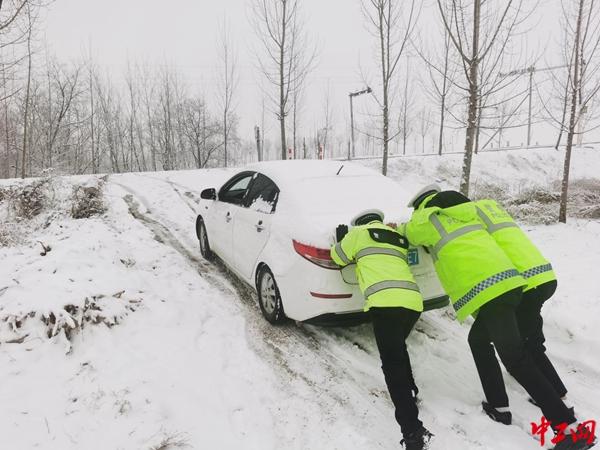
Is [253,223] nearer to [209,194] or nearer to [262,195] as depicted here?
[262,195]

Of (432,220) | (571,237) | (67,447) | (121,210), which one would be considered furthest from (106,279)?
(571,237)

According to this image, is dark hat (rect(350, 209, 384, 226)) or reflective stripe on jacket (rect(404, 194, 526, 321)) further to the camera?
dark hat (rect(350, 209, 384, 226))

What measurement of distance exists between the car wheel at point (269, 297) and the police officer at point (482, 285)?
5.37 feet

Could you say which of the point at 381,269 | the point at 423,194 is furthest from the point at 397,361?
the point at 423,194

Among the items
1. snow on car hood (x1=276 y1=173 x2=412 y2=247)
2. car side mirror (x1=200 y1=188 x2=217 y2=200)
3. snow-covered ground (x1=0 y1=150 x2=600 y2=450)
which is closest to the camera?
snow-covered ground (x1=0 y1=150 x2=600 y2=450)

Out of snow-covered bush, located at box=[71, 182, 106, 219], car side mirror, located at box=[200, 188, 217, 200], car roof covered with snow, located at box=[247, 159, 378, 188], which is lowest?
snow-covered bush, located at box=[71, 182, 106, 219]

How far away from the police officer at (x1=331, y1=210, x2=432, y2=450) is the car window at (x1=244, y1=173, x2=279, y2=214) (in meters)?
1.46

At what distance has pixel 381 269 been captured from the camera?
2807mm

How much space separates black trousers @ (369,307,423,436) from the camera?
2557mm

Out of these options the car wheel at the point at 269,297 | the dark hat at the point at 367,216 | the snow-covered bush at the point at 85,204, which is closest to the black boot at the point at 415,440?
the dark hat at the point at 367,216

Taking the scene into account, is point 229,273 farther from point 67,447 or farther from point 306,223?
point 67,447

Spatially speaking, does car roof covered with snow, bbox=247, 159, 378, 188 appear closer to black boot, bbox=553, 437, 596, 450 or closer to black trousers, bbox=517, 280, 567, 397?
black trousers, bbox=517, 280, 567, 397

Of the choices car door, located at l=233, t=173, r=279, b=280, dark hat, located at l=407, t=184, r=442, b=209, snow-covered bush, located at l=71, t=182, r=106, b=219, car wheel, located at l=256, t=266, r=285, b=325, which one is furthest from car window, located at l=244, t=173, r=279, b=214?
snow-covered bush, located at l=71, t=182, r=106, b=219

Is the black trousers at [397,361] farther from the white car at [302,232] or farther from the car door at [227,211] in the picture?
the car door at [227,211]
